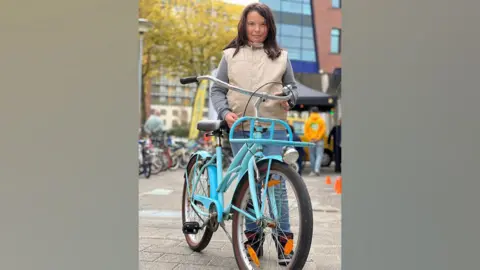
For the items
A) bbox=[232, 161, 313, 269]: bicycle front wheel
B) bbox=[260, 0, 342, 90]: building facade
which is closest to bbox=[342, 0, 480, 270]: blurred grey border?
bbox=[232, 161, 313, 269]: bicycle front wheel

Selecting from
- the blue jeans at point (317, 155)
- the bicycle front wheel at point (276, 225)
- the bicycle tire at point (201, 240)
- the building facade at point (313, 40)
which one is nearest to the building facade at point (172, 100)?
the building facade at point (313, 40)

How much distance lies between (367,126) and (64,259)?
1468 mm

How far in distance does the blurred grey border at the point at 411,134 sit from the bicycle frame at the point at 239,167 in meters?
0.40

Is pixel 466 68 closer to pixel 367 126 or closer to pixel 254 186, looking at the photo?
pixel 367 126

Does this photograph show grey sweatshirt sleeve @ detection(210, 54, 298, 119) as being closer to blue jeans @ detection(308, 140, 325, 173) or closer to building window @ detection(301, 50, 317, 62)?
blue jeans @ detection(308, 140, 325, 173)

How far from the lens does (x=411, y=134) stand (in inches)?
73.9

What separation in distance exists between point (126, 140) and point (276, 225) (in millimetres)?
832

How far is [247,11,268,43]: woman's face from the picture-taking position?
2.70 m

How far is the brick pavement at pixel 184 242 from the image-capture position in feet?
9.47

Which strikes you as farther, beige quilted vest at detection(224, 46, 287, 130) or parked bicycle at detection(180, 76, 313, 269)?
beige quilted vest at detection(224, 46, 287, 130)

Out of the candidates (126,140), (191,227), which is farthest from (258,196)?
(191,227)

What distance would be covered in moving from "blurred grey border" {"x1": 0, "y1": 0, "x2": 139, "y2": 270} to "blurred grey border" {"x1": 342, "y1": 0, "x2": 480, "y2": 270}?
100 cm

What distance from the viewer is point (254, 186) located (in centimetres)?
225

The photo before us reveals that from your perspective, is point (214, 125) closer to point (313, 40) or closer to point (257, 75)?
point (257, 75)
